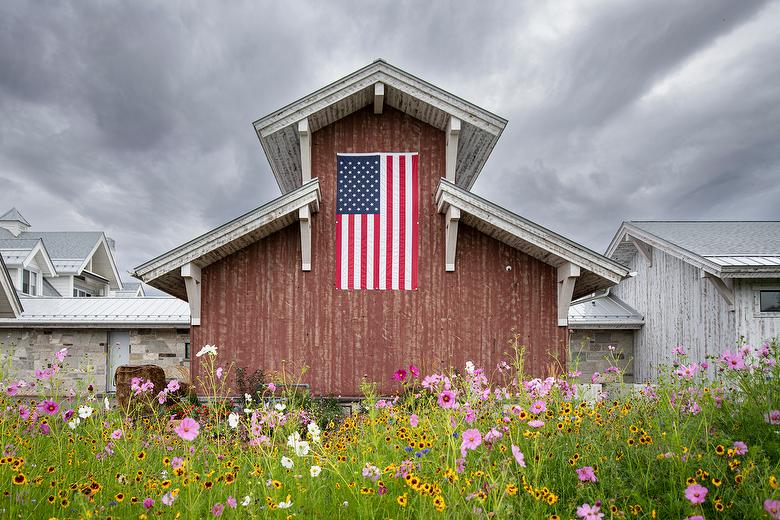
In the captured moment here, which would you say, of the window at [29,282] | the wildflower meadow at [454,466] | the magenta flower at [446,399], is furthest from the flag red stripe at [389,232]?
the window at [29,282]

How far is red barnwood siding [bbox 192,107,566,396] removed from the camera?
984 centimetres

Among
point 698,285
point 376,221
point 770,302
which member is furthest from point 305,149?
point 770,302

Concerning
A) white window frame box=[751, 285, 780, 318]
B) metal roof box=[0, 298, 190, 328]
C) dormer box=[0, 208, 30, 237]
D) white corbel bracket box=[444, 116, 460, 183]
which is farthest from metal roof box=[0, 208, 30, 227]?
white window frame box=[751, 285, 780, 318]

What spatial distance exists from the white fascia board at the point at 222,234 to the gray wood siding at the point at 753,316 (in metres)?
10.3

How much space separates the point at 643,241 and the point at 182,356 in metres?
→ 14.7

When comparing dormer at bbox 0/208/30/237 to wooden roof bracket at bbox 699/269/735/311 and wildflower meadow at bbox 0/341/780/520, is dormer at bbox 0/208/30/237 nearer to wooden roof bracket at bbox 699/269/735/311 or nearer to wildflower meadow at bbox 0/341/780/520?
wildflower meadow at bbox 0/341/780/520

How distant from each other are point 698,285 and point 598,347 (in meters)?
3.50

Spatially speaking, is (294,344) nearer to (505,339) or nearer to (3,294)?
(505,339)

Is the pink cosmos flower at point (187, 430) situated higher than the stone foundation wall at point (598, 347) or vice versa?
the pink cosmos flower at point (187, 430)

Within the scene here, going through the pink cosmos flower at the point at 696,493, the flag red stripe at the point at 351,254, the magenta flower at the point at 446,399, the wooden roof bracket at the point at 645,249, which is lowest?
the pink cosmos flower at the point at 696,493

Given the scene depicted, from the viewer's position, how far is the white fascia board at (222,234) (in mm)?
9203

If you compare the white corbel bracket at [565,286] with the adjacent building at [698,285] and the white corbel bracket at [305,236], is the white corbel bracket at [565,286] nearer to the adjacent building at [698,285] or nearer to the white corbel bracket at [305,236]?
the adjacent building at [698,285]

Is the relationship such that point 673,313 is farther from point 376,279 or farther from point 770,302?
point 376,279

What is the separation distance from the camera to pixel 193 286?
31.7ft
